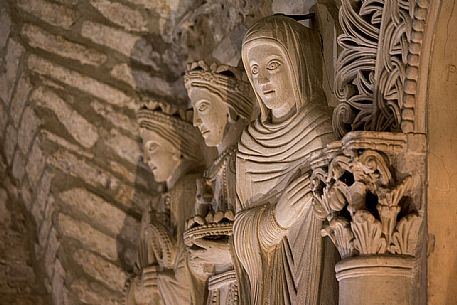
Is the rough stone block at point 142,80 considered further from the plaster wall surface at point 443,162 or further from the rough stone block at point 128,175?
the plaster wall surface at point 443,162

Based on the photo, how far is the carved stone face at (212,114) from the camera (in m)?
5.40

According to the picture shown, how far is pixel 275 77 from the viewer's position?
15.3 ft

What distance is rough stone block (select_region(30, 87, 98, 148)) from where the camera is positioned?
6.47m

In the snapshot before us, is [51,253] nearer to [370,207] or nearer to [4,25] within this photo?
[4,25]

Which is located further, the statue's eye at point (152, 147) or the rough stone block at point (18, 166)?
the rough stone block at point (18, 166)

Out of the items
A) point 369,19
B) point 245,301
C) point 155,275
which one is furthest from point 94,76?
point 369,19

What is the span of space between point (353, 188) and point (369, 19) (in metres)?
0.58

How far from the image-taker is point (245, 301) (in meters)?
4.87

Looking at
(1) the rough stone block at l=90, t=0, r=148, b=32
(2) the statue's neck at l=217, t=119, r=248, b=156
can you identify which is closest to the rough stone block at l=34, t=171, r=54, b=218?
(1) the rough stone block at l=90, t=0, r=148, b=32

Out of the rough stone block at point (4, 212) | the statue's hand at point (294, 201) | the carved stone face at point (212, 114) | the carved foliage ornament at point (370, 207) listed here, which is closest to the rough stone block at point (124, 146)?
the rough stone block at point (4, 212)

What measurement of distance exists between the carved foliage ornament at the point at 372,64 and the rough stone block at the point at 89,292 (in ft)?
8.13

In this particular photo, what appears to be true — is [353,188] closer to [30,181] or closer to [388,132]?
[388,132]

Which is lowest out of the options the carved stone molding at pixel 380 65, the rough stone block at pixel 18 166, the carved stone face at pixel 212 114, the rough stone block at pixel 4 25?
the carved stone molding at pixel 380 65

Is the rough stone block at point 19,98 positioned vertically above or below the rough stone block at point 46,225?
above
